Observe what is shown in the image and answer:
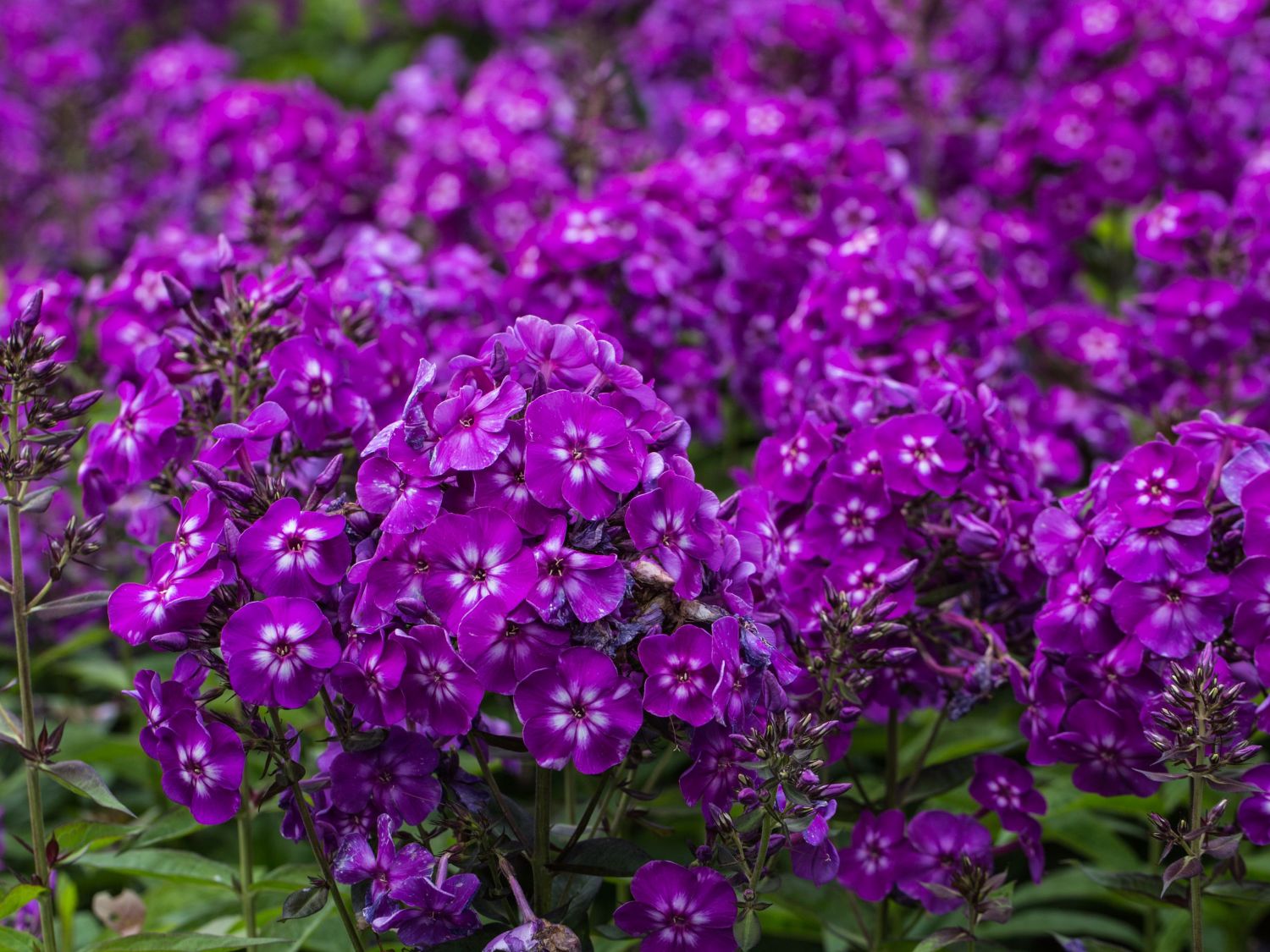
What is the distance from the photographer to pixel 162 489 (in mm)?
2613

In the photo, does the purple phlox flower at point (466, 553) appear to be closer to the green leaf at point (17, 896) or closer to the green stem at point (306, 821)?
the green stem at point (306, 821)

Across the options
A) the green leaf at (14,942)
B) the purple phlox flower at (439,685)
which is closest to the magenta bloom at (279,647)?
the purple phlox flower at (439,685)

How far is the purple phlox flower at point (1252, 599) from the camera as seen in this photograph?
211 cm

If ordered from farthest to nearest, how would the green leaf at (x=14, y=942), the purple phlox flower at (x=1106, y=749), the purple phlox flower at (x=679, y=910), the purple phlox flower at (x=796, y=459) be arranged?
the purple phlox flower at (x=796, y=459) → the purple phlox flower at (x=1106, y=749) → the green leaf at (x=14, y=942) → the purple phlox flower at (x=679, y=910)

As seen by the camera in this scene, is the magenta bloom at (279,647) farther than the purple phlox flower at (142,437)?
No

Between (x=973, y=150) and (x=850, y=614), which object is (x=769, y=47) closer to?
(x=973, y=150)

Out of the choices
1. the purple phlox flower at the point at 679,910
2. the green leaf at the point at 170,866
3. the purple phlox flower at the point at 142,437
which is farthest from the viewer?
the green leaf at the point at 170,866

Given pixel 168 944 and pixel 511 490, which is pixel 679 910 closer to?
pixel 511 490

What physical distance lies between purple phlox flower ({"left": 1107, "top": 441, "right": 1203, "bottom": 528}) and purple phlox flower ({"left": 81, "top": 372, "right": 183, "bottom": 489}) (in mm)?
1700

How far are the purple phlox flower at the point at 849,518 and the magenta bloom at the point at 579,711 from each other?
2.31 feet

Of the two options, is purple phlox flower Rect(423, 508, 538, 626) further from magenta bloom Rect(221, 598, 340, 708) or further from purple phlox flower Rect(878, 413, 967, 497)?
purple phlox flower Rect(878, 413, 967, 497)

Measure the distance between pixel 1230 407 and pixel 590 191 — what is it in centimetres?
214

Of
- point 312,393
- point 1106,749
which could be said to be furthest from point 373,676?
point 1106,749

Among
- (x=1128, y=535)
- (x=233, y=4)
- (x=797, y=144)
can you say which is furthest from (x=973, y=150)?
(x=233, y=4)
